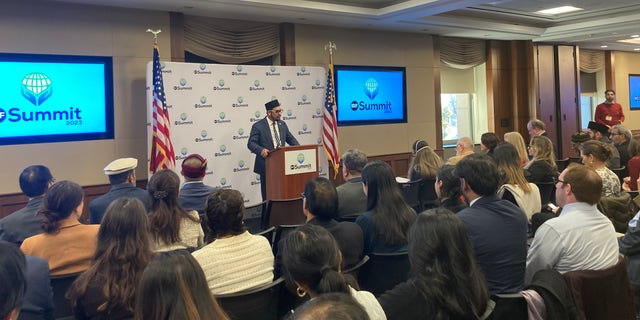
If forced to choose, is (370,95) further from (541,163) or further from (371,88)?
(541,163)

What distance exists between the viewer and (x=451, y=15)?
8.56m

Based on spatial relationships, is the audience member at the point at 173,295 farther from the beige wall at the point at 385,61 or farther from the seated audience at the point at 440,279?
the beige wall at the point at 385,61

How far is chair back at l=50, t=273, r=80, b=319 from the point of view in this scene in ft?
8.00

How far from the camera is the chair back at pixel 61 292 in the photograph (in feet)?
8.00

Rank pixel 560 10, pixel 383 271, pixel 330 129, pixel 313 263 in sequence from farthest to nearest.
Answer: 1. pixel 560 10
2. pixel 330 129
3. pixel 383 271
4. pixel 313 263

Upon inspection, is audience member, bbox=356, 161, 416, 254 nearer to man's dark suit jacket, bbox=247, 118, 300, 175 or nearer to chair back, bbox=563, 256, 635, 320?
chair back, bbox=563, 256, 635, 320


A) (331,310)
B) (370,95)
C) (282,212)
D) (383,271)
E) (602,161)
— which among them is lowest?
(383,271)

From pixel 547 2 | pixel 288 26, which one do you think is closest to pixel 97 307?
pixel 288 26

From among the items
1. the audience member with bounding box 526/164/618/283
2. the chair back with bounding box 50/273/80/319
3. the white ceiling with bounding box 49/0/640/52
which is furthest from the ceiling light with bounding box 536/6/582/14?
the chair back with bounding box 50/273/80/319

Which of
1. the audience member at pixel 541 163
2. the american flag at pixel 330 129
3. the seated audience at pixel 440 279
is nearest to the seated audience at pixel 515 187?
the audience member at pixel 541 163

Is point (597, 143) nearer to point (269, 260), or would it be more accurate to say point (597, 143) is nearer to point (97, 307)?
point (269, 260)

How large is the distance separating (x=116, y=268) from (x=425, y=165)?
11.9 feet

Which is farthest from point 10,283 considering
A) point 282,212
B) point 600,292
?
point 282,212

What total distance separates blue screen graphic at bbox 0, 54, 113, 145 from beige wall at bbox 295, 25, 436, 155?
119 inches
